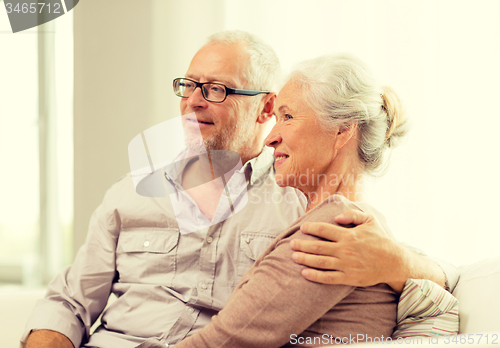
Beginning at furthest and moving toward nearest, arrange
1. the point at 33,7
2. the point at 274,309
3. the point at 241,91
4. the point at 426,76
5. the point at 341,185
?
1. the point at 33,7
2. the point at 426,76
3. the point at 241,91
4. the point at 341,185
5. the point at 274,309

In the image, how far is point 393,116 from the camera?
1029mm

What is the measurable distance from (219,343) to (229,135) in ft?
2.52

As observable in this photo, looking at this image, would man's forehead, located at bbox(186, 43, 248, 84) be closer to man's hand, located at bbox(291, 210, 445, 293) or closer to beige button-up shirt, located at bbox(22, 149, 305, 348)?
beige button-up shirt, located at bbox(22, 149, 305, 348)

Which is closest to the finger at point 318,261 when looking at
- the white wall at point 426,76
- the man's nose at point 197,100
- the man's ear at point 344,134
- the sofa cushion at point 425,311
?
the sofa cushion at point 425,311

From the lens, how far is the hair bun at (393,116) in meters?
1.02

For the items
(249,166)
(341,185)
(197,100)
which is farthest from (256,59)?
(341,185)

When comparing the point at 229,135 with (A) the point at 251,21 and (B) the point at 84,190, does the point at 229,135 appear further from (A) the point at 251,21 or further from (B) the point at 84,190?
(B) the point at 84,190

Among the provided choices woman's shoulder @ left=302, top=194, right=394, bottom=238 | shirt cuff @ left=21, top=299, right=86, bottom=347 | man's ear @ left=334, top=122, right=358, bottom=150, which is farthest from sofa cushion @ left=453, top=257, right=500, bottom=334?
shirt cuff @ left=21, top=299, right=86, bottom=347

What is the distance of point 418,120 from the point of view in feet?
5.03

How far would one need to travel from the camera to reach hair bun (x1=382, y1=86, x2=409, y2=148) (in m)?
1.02

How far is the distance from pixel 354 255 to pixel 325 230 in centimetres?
7

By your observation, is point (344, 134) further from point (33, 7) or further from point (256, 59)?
point (33, 7)

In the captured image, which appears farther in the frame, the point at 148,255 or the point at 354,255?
the point at 148,255

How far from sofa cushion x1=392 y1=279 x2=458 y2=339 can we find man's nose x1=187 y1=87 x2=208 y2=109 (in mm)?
817
